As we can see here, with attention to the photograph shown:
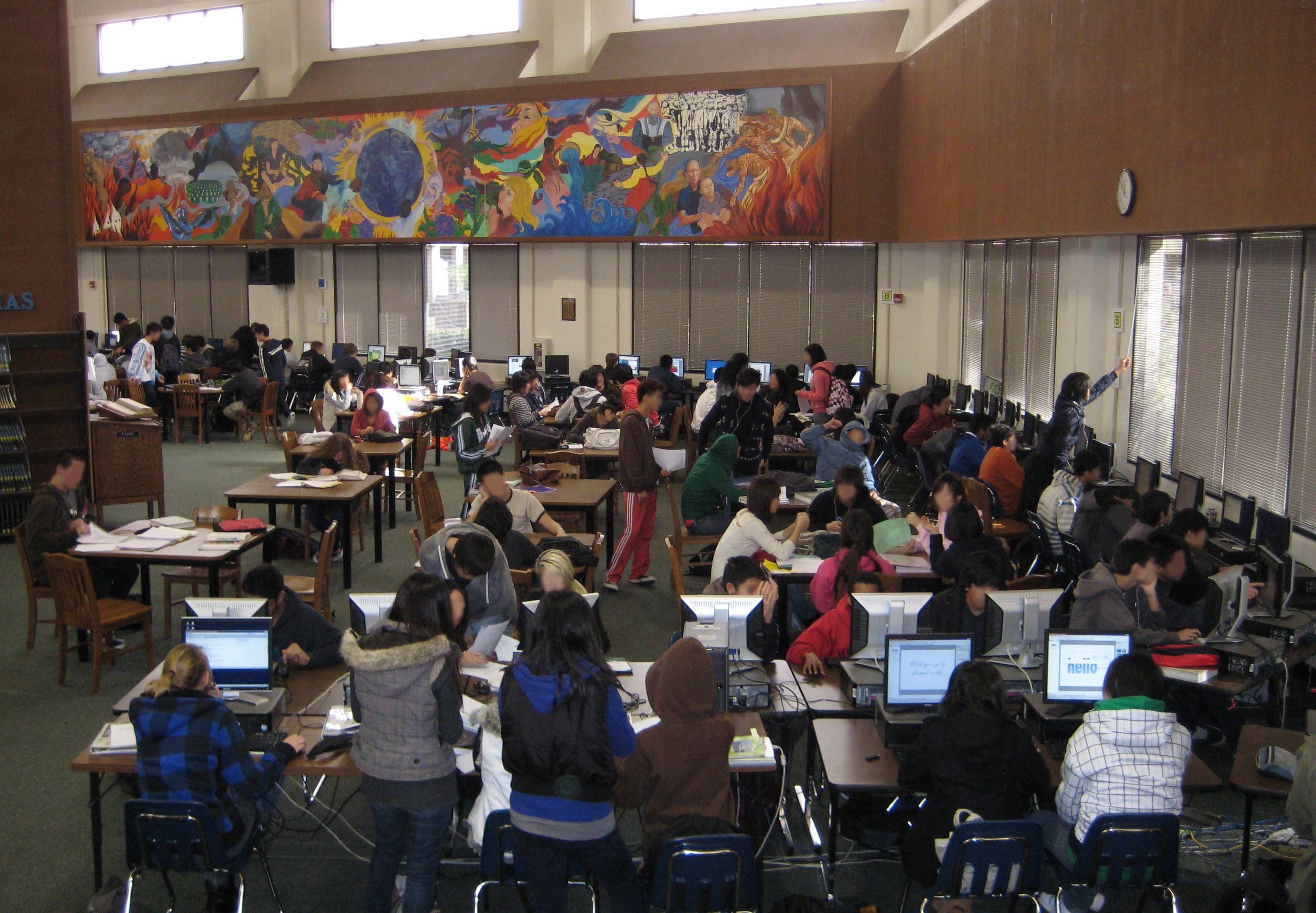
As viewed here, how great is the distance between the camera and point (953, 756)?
12.9ft

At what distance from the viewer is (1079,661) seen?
4.68m

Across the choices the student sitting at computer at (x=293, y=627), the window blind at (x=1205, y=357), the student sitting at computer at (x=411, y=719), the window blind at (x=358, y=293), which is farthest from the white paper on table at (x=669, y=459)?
the window blind at (x=358, y=293)

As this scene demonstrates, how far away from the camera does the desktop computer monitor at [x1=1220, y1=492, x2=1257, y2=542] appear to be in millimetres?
6488

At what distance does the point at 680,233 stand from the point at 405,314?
16.9ft

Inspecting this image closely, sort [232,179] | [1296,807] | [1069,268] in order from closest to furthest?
[1296,807] → [1069,268] → [232,179]

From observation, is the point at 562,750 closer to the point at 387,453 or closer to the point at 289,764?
the point at 289,764

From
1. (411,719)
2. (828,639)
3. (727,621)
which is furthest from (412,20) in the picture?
(411,719)

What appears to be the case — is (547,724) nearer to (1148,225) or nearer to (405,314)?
(1148,225)

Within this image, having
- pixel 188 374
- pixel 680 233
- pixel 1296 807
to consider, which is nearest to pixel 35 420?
pixel 188 374

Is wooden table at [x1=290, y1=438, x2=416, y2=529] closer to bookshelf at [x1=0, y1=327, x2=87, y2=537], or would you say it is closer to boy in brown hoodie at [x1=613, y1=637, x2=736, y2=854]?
bookshelf at [x1=0, y1=327, x2=87, y2=537]

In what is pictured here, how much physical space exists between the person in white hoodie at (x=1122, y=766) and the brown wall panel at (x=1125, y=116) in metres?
2.46

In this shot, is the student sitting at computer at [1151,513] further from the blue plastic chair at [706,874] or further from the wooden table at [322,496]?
the wooden table at [322,496]

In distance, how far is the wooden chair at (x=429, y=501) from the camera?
7828 millimetres

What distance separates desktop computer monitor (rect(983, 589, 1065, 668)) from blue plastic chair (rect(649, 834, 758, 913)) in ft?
6.15
